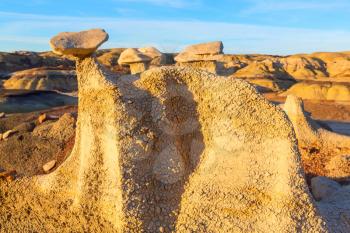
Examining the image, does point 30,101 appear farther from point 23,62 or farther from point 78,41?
point 23,62

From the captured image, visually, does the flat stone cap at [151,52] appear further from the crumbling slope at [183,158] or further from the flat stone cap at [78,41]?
the flat stone cap at [78,41]

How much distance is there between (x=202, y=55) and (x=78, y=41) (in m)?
2.14

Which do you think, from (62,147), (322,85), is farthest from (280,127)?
(322,85)

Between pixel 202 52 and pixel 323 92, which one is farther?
pixel 323 92

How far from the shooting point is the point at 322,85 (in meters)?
33.9

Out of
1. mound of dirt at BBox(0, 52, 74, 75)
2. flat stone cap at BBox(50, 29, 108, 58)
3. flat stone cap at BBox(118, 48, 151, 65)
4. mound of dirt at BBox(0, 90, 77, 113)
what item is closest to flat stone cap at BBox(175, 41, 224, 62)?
flat stone cap at BBox(118, 48, 151, 65)

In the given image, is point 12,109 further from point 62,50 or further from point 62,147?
point 62,50

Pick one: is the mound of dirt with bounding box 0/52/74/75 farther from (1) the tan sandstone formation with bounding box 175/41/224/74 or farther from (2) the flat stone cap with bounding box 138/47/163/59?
(1) the tan sandstone formation with bounding box 175/41/224/74

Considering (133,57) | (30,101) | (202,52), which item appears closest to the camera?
(202,52)

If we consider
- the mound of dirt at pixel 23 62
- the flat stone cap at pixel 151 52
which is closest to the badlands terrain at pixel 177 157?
the flat stone cap at pixel 151 52

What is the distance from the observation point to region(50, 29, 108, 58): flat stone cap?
15.2 ft

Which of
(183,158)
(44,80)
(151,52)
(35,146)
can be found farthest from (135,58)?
(44,80)

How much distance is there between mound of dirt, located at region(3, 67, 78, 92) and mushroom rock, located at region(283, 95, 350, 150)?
35.5 metres

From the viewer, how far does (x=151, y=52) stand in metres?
8.07
